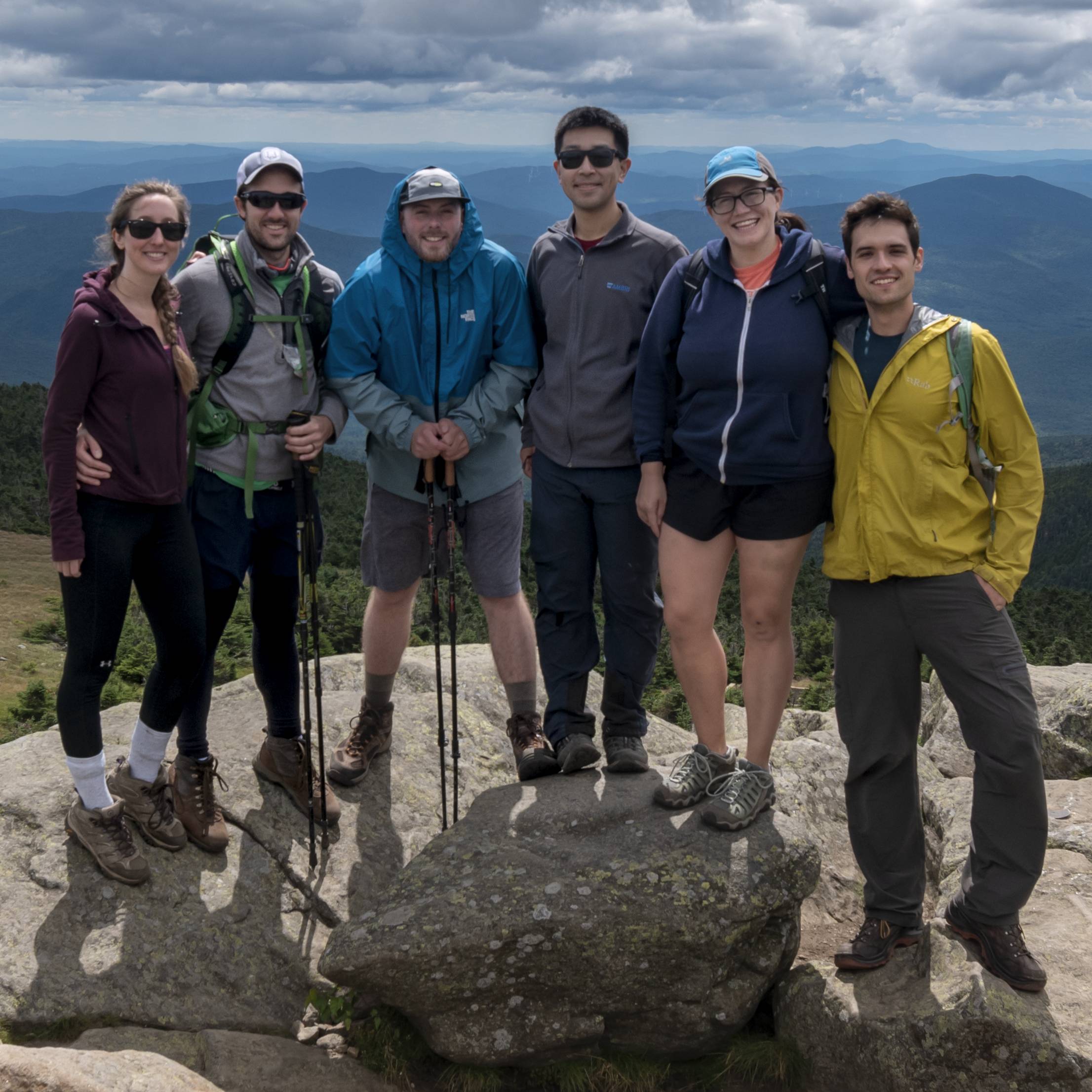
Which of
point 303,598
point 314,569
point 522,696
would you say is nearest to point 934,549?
point 522,696

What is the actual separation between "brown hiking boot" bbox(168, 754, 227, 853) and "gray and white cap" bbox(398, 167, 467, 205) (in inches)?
151

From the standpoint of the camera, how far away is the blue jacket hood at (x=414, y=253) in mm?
6730

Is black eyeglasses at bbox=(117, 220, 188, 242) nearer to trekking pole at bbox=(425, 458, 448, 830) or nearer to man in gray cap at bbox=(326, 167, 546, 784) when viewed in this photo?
man in gray cap at bbox=(326, 167, 546, 784)

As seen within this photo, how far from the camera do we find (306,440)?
6.48 metres

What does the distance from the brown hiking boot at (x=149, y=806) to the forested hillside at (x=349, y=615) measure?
6746 mm

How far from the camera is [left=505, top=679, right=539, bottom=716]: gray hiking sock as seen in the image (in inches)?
300

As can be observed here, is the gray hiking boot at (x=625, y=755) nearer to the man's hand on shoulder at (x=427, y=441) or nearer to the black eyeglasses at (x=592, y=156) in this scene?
the man's hand on shoulder at (x=427, y=441)

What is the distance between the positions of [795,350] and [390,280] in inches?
103

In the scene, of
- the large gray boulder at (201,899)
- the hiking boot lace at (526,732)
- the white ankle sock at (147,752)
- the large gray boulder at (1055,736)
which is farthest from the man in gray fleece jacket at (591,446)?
the large gray boulder at (1055,736)

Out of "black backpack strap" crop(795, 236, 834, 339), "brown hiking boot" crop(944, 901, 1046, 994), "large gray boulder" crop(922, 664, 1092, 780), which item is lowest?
"large gray boulder" crop(922, 664, 1092, 780)

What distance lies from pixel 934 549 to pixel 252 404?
4.11m

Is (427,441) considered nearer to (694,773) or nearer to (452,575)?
(452,575)

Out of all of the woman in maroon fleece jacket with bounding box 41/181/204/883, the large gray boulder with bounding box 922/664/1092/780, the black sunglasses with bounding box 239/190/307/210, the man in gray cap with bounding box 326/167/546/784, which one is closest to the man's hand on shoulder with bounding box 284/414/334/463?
the man in gray cap with bounding box 326/167/546/784

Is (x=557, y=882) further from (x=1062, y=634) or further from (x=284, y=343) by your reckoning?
(x=1062, y=634)
